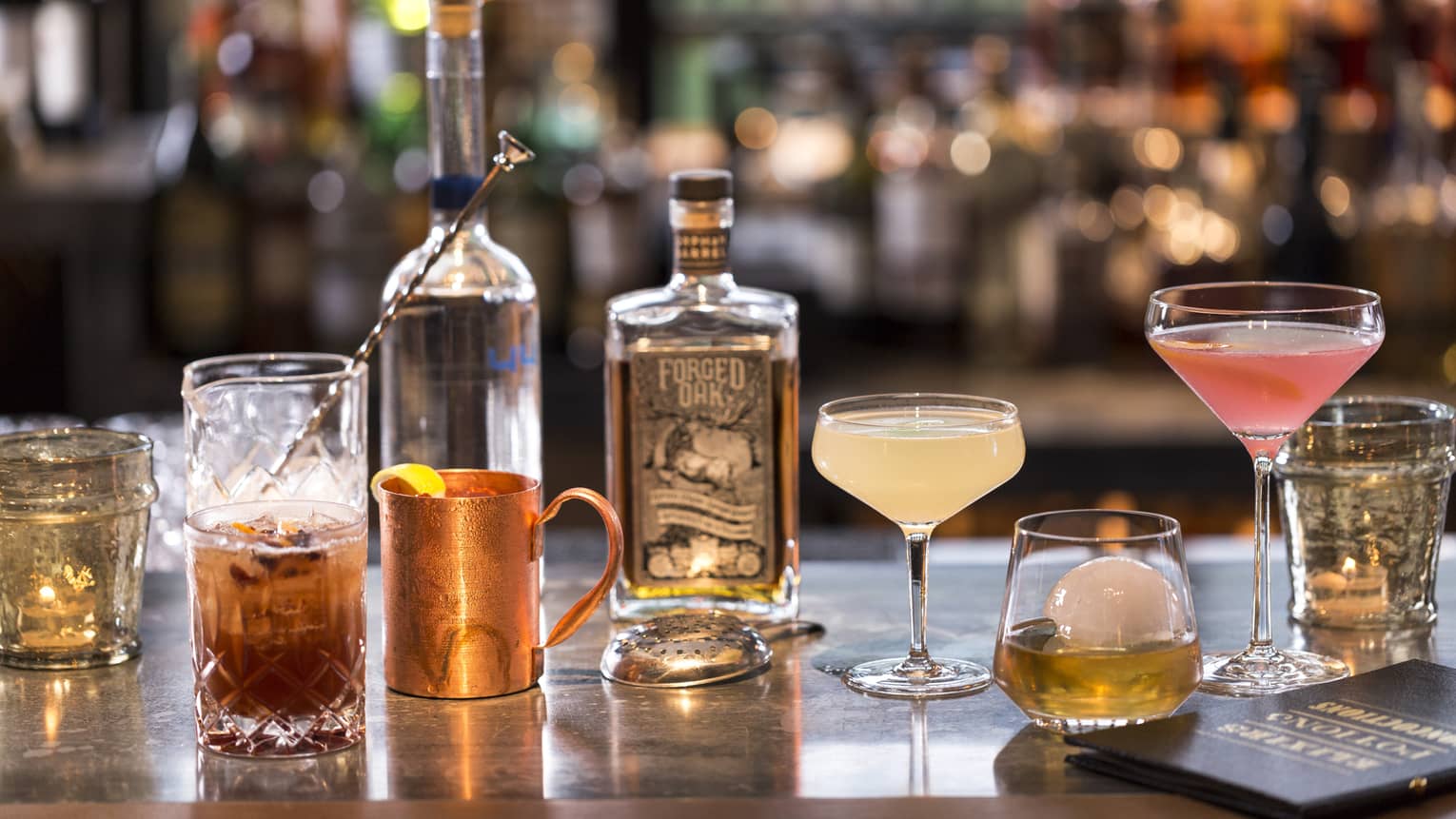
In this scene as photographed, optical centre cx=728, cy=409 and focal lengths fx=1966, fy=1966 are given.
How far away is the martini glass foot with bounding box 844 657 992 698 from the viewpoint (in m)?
1.23

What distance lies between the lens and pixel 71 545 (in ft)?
4.25

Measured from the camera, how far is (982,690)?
4.05 ft

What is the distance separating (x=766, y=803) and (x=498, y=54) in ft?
8.89

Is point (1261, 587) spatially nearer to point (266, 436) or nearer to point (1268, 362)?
point (1268, 362)

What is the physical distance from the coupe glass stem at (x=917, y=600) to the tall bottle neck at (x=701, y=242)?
0.27m

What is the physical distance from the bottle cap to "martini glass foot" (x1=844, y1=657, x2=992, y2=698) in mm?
358

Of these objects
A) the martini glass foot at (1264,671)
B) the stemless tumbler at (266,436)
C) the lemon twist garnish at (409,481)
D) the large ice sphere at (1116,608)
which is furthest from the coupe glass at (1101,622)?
the stemless tumbler at (266,436)

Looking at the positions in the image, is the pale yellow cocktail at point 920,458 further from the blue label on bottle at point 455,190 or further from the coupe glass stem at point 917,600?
the blue label on bottle at point 455,190

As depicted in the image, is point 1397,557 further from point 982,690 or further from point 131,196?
point 131,196

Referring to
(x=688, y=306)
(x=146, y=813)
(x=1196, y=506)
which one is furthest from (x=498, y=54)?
(x=146, y=813)

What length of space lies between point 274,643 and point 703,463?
41 centimetres

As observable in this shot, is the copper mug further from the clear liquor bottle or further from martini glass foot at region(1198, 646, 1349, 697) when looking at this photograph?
martini glass foot at region(1198, 646, 1349, 697)

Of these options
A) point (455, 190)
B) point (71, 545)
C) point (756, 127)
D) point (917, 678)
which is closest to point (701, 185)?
point (455, 190)

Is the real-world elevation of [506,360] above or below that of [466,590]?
above
